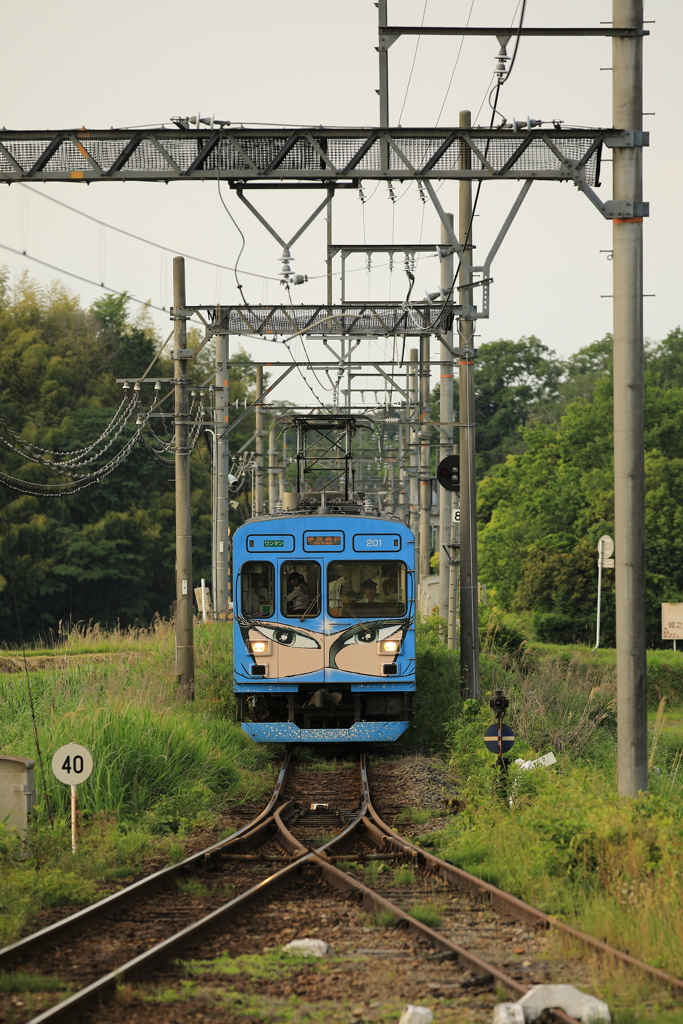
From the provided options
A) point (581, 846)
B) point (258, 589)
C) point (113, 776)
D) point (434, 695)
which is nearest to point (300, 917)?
point (581, 846)

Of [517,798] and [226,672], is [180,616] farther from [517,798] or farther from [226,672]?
[517,798]

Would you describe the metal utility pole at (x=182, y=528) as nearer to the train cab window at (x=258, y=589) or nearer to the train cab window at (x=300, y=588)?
the train cab window at (x=258, y=589)

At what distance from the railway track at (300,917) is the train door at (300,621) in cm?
400

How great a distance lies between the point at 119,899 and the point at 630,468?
5.46 metres

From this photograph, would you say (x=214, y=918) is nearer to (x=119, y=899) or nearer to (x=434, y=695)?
(x=119, y=899)

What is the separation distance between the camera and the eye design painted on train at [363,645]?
15031 mm

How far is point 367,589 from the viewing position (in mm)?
15211

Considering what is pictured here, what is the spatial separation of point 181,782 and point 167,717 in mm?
1455

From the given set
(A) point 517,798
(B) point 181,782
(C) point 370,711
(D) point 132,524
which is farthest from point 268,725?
(D) point 132,524

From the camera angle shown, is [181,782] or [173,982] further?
[181,782]

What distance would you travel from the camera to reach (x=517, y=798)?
10664 mm

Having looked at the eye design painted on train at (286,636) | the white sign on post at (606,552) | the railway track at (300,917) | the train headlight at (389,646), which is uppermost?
the white sign on post at (606,552)

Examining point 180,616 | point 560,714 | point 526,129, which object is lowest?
point 560,714

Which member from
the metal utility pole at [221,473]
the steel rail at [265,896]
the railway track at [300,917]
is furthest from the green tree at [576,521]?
the steel rail at [265,896]
